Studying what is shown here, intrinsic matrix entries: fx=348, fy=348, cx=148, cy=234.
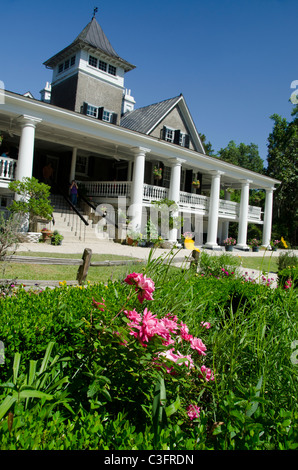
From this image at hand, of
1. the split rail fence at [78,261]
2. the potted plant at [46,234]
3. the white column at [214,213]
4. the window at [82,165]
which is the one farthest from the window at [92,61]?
the split rail fence at [78,261]

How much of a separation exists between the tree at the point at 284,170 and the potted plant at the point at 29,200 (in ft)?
87.7

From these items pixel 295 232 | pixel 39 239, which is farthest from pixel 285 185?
pixel 39 239

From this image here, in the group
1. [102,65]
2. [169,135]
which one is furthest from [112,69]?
[169,135]

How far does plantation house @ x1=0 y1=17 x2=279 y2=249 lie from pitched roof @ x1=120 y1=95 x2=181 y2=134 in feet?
0.24

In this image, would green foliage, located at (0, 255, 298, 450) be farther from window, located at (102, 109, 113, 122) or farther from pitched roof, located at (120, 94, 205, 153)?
pitched roof, located at (120, 94, 205, 153)

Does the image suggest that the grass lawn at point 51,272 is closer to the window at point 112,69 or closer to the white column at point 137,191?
the white column at point 137,191

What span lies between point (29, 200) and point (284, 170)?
29474 millimetres

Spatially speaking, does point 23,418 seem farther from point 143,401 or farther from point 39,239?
point 39,239

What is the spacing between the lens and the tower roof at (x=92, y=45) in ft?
68.4

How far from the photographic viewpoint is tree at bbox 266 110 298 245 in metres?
35.8

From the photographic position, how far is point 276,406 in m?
2.23

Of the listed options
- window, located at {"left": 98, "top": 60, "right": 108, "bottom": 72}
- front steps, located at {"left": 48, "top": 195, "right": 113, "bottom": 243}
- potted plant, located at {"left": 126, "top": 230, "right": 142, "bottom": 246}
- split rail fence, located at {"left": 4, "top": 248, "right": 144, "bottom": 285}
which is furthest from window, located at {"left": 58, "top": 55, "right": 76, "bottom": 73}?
split rail fence, located at {"left": 4, "top": 248, "right": 144, "bottom": 285}

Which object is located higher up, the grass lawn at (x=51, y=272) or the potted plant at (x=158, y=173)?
the potted plant at (x=158, y=173)

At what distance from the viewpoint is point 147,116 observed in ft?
79.2
